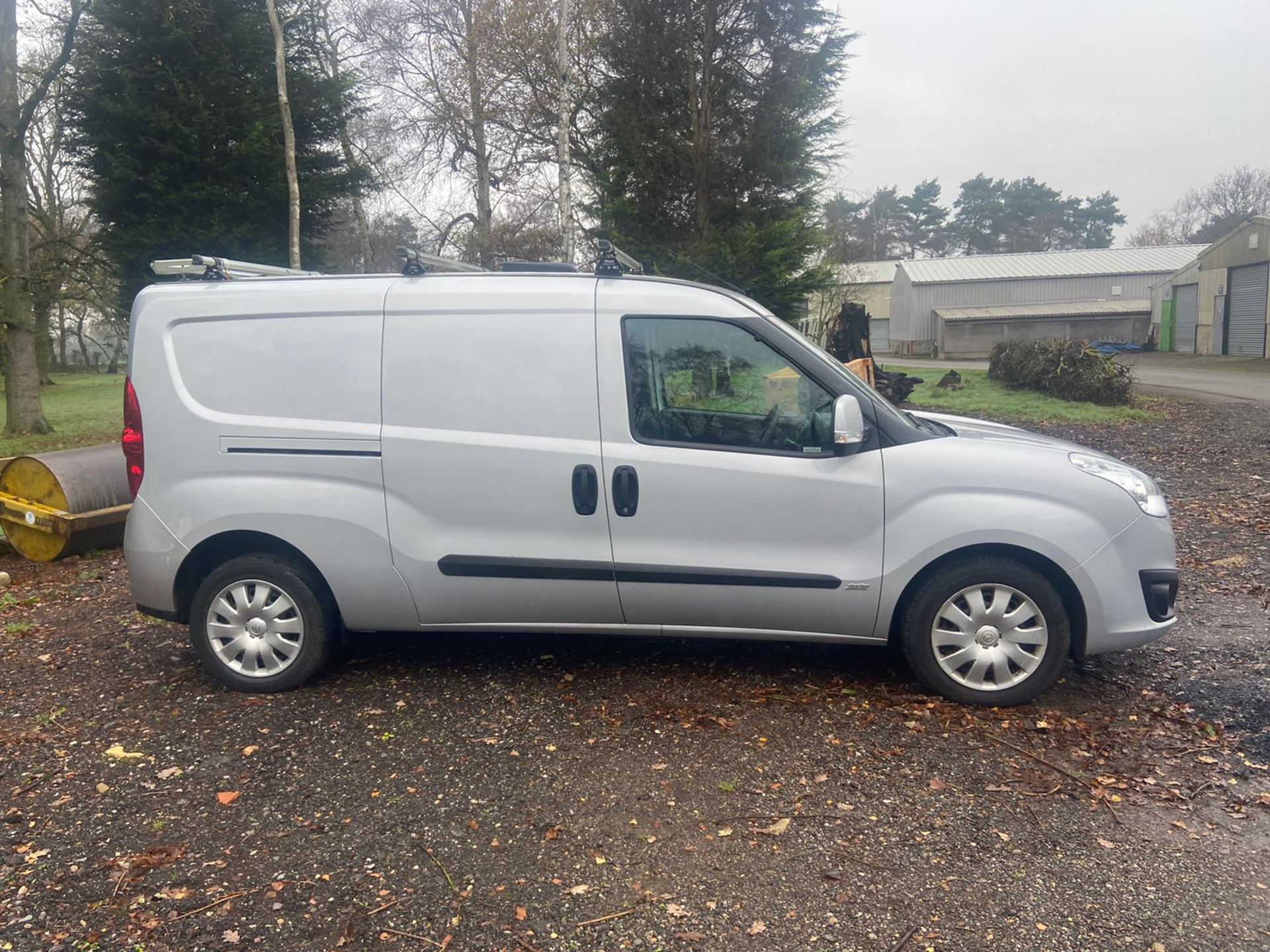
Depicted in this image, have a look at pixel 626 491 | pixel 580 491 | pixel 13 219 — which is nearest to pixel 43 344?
pixel 13 219

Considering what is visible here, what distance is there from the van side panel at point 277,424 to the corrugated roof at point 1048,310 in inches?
1891

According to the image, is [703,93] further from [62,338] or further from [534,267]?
[62,338]

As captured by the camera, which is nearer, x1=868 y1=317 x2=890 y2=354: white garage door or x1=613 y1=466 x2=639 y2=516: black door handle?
x1=613 y1=466 x2=639 y2=516: black door handle

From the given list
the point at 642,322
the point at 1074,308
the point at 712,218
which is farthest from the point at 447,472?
the point at 1074,308

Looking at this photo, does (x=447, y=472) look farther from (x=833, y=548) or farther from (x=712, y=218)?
(x=712, y=218)

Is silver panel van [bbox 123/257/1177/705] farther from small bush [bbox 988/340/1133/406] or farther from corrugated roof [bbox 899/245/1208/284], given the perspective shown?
corrugated roof [bbox 899/245/1208/284]

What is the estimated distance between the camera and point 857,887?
307 cm

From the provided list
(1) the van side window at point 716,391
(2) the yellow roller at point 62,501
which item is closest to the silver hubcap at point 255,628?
(1) the van side window at point 716,391

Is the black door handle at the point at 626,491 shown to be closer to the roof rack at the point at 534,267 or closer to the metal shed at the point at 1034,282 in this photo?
the roof rack at the point at 534,267

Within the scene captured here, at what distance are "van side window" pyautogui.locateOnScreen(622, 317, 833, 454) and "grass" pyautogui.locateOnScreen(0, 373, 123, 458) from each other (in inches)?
378

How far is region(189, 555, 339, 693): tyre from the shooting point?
15.4 ft

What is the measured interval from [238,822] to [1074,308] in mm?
52691

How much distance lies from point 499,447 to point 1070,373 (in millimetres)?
17018

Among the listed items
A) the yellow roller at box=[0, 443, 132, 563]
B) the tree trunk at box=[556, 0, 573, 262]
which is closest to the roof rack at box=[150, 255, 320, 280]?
the yellow roller at box=[0, 443, 132, 563]
